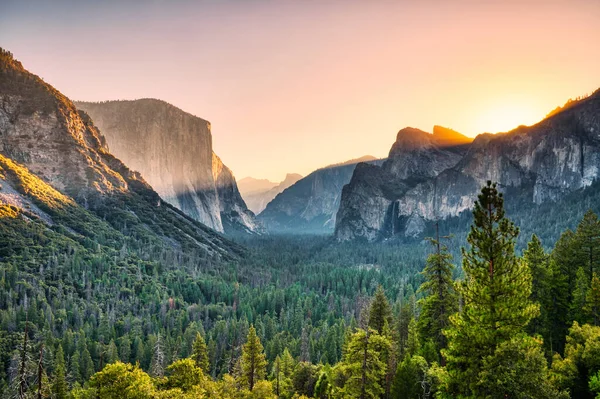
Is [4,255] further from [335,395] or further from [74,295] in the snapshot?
[335,395]

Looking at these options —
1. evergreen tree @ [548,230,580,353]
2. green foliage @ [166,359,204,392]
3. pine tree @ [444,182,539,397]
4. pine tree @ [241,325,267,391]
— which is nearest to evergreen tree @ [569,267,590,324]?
evergreen tree @ [548,230,580,353]

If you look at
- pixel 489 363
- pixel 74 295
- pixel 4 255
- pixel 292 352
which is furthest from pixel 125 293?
pixel 489 363

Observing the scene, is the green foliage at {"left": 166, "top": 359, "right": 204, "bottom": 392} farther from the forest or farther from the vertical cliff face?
the vertical cliff face

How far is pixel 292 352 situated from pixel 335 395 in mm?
47861

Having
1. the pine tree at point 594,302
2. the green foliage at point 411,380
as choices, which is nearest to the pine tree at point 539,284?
the pine tree at point 594,302

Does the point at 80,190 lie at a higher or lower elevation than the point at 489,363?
higher

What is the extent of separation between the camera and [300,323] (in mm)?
104938

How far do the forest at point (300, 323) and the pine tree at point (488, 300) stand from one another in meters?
0.07

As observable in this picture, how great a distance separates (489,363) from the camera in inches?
764

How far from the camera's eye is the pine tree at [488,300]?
1983cm

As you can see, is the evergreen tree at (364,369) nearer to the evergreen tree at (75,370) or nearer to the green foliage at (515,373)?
the green foliage at (515,373)

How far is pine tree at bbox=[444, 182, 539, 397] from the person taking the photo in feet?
65.1

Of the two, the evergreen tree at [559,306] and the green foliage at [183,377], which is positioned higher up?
the evergreen tree at [559,306]

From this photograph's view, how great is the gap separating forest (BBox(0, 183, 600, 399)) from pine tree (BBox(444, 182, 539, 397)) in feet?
0.25
